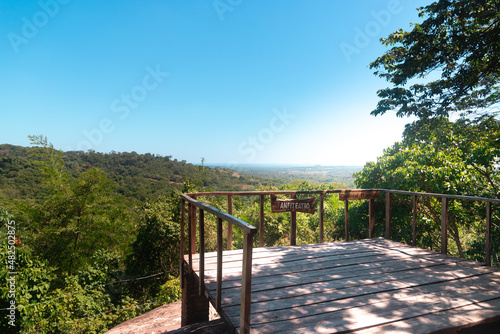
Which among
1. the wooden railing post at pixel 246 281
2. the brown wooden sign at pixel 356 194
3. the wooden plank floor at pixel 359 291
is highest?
the brown wooden sign at pixel 356 194

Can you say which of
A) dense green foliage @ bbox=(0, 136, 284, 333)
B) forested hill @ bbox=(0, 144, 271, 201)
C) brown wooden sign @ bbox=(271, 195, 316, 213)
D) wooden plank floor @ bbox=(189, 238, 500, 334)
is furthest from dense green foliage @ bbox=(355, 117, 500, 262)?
forested hill @ bbox=(0, 144, 271, 201)

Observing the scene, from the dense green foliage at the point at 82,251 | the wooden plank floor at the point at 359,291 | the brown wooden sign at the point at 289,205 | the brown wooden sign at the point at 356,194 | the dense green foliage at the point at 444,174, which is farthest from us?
the dense green foliage at the point at 82,251

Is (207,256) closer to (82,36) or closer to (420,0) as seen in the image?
(420,0)

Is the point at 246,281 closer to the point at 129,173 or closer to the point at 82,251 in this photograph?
the point at 82,251

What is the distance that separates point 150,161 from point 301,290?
42.8 metres

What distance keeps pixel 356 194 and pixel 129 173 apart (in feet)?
120

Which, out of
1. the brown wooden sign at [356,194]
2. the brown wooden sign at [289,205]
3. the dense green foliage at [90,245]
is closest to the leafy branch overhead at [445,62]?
the brown wooden sign at [356,194]

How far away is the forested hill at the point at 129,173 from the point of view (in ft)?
70.0

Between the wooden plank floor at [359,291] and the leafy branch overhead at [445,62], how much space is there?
533cm

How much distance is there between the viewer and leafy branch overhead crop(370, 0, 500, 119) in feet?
19.7

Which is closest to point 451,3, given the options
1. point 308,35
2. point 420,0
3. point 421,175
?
point 420,0

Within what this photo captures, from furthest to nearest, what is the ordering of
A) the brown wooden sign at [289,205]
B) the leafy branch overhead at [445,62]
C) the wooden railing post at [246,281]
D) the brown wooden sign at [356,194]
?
the leafy branch overhead at [445,62], the brown wooden sign at [356,194], the brown wooden sign at [289,205], the wooden railing post at [246,281]

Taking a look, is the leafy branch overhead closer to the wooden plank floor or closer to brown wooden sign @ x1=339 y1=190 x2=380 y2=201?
brown wooden sign @ x1=339 y1=190 x2=380 y2=201

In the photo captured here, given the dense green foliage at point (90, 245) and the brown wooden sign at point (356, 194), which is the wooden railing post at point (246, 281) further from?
the dense green foliage at point (90, 245)
